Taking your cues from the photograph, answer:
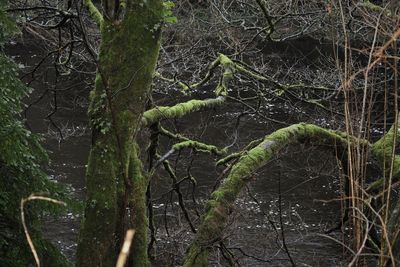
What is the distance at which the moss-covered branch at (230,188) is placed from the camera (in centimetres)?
502

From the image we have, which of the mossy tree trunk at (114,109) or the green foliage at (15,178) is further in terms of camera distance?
the mossy tree trunk at (114,109)

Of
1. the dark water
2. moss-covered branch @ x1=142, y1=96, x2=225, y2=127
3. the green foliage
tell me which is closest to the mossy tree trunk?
the green foliage

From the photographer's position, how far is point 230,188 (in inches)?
210

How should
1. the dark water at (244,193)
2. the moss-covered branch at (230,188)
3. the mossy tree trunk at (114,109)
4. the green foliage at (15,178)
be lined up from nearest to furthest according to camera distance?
the green foliage at (15,178), the mossy tree trunk at (114,109), the moss-covered branch at (230,188), the dark water at (244,193)

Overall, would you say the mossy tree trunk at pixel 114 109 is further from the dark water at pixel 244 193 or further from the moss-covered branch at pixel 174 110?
the dark water at pixel 244 193

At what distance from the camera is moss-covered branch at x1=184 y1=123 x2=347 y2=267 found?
5.02 metres

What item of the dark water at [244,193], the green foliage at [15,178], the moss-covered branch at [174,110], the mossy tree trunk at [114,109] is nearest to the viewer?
the green foliage at [15,178]

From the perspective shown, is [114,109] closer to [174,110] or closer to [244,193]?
[174,110]

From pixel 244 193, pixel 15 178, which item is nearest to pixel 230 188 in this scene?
pixel 15 178

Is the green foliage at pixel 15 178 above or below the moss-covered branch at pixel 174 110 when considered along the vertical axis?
below

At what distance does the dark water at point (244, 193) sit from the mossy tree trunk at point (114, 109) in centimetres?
268

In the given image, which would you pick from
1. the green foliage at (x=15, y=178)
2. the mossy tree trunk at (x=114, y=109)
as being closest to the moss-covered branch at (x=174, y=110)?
the mossy tree trunk at (x=114, y=109)

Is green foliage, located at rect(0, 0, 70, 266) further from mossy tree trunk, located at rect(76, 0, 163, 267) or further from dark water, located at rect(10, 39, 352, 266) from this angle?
dark water, located at rect(10, 39, 352, 266)

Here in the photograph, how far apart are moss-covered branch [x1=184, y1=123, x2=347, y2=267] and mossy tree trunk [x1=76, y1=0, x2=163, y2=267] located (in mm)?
793
